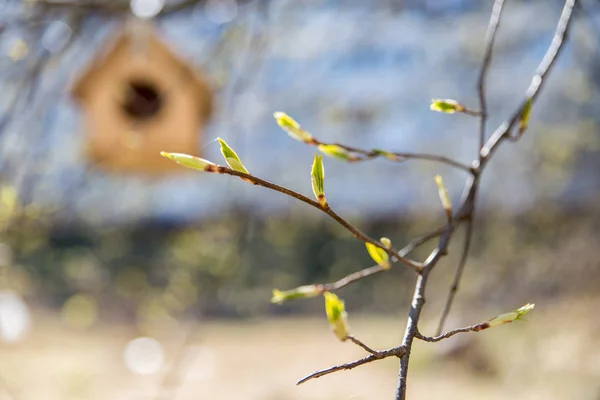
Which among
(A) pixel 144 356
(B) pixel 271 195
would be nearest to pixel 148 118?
(A) pixel 144 356

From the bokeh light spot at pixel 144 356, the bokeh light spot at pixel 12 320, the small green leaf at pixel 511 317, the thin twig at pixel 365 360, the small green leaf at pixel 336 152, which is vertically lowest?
the thin twig at pixel 365 360

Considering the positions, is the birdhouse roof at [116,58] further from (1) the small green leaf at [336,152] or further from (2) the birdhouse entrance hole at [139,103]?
(1) the small green leaf at [336,152]

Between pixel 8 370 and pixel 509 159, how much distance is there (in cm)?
345

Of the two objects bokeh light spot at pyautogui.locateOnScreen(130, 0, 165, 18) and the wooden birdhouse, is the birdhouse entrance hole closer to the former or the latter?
the wooden birdhouse

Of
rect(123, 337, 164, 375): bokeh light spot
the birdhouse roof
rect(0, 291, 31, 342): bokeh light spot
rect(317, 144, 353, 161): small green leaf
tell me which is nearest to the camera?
rect(317, 144, 353, 161): small green leaf

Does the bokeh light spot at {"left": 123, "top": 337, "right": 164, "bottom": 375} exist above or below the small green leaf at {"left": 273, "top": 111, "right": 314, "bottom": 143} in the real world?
above

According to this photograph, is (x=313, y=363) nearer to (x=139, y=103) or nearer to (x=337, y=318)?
→ (x=139, y=103)

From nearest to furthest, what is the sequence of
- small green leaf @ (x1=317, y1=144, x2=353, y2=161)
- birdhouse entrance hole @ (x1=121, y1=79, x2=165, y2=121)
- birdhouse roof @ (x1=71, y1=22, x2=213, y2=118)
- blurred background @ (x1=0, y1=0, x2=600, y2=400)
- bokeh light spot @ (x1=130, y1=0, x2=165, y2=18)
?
1. small green leaf @ (x1=317, y1=144, x2=353, y2=161)
2. bokeh light spot @ (x1=130, y1=0, x2=165, y2=18)
3. blurred background @ (x1=0, y1=0, x2=600, y2=400)
4. birdhouse roof @ (x1=71, y1=22, x2=213, y2=118)
5. birdhouse entrance hole @ (x1=121, y1=79, x2=165, y2=121)

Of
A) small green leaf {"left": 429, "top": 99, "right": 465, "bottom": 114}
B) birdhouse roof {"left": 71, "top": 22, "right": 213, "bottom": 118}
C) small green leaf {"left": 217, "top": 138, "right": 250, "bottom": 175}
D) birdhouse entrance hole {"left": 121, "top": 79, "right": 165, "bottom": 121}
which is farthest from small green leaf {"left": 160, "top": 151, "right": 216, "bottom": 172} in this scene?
birdhouse entrance hole {"left": 121, "top": 79, "right": 165, "bottom": 121}

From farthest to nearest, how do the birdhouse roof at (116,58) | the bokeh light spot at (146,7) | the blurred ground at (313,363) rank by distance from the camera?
the blurred ground at (313,363) < the birdhouse roof at (116,58) < the bokeh light spot at (146,7)

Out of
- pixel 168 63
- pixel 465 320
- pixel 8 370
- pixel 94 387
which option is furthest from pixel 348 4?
pixel 8 370

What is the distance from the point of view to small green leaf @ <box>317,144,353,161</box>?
65 centimetres

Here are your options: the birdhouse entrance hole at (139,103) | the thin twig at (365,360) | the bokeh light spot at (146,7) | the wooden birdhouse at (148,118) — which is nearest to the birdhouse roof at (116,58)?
the wooden birdhouse at (148,118)

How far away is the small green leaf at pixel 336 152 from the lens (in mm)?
646
